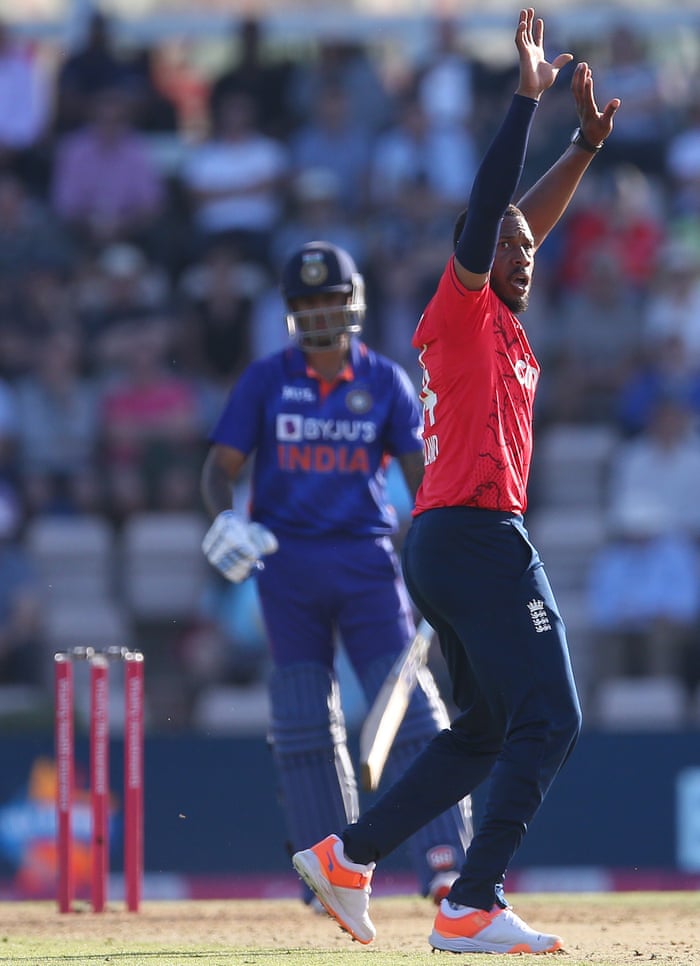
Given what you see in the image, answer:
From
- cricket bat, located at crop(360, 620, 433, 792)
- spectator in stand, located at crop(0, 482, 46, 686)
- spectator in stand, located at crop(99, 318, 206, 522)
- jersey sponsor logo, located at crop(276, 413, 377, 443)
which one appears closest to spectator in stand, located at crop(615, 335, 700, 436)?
spectator in stand, located at crop(99, 318, 206, 522)

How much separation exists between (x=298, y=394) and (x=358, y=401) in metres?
0.21

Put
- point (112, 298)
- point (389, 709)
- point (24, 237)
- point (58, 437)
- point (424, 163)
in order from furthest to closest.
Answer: point (24, 237), point (424, 163), point (112, 298), point (58, 437), point (389, 709)

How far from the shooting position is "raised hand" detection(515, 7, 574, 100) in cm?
480

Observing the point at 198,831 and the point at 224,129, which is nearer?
the point at 198,831

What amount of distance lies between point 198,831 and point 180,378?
3.81 metres

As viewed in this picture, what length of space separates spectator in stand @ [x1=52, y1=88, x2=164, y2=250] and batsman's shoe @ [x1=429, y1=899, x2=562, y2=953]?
895 centimetres

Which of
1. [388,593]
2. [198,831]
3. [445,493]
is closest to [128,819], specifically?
[388,593]

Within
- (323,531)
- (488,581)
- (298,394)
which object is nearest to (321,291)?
(298,394)

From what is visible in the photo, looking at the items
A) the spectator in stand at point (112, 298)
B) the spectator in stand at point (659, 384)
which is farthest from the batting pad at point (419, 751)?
the spectator in stand at point (112, 298)

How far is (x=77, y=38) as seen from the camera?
14.1 m

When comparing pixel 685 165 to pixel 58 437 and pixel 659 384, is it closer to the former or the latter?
pixel 659 384

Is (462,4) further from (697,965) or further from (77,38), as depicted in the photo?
(697,965)

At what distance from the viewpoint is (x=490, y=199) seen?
468 cm

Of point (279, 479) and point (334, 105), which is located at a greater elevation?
point (334, 105)
